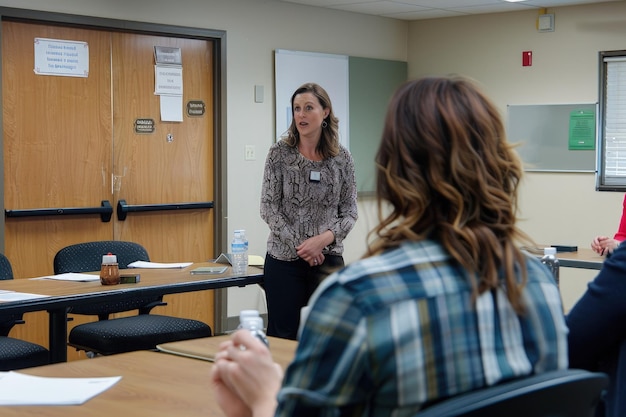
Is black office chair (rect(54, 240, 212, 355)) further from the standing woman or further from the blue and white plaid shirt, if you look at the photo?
the blue and white plaid shirt

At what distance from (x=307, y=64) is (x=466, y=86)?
562 cm

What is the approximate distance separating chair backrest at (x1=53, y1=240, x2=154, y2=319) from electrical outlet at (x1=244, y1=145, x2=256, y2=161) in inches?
76.7

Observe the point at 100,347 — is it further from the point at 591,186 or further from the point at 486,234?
the point at 591,186

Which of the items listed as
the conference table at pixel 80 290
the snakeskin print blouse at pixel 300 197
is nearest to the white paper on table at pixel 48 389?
the conference table at pixel 80 290

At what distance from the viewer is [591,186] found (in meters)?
6.71

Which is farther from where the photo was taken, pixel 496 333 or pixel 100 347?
pixel 100 347

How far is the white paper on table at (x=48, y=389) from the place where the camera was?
1.84m

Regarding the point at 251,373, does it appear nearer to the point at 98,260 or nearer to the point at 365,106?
the point at 98,260

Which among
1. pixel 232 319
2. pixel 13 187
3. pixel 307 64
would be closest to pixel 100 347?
pixel 13 187

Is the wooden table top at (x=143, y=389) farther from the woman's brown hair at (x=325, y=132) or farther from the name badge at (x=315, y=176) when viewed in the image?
the woman's brown hair at (x=325, y=132)

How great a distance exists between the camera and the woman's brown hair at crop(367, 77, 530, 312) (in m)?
1.23

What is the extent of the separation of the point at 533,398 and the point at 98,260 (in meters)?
3.62

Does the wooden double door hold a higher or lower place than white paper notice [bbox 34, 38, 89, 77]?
lower

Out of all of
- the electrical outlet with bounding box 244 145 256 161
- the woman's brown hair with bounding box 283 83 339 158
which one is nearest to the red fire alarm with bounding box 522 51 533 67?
the electrical outlet with bounding box 244 145 256 161
